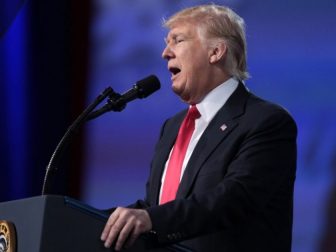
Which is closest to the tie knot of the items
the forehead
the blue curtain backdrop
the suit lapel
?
the suit lapel

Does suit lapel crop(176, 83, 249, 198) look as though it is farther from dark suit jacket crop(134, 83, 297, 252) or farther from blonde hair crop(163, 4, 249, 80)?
blonde hair crop(163, 4, 249, 80)

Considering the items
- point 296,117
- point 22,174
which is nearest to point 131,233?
point 296,117

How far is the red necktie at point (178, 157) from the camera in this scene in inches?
82.6

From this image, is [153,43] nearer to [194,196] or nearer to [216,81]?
[216,81]

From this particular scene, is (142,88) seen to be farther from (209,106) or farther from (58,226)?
(58,226)

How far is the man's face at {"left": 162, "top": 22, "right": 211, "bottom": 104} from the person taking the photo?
7.56ft

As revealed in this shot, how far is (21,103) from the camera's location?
3406mm

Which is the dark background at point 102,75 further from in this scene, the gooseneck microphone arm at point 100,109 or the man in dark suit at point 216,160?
the gooseneck microphone arm at point 100,109

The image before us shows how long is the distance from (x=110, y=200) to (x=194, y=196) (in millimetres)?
1547

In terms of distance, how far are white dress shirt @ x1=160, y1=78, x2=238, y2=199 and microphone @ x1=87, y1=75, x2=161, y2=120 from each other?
0.33 m

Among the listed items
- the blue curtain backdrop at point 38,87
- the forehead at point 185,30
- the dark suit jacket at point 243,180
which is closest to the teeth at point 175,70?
the forehead at point 185,30

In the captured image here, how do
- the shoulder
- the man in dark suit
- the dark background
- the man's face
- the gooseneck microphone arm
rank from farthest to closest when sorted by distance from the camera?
the dark background → the man's face → the shoulder → the gooseneck microphone arm → the man in dark suit

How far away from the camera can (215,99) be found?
2246 millimetres

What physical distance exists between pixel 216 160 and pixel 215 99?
32cm
